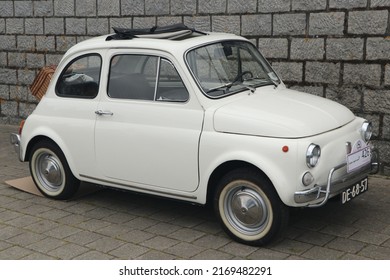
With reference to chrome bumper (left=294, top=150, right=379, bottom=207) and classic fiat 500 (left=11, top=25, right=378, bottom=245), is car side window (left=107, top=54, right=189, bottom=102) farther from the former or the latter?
chrome bumper (left=294, top=150, right=379, bottom=207)

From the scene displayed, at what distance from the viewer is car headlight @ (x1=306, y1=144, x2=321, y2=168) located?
4812 millimetres

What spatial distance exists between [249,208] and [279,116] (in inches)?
34.0

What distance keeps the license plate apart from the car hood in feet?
1.92

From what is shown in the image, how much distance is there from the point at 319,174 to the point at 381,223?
1270 mm

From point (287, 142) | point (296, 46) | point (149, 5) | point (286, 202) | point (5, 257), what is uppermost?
point (149, 5)

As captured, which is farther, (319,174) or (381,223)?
(381,223)

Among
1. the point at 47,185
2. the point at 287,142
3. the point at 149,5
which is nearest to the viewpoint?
the point at 287,142

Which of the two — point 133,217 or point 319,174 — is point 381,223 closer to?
point 319,174

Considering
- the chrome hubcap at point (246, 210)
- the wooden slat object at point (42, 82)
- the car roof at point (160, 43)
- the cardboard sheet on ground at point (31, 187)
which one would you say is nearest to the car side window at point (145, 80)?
the car roof at point (160, 43)

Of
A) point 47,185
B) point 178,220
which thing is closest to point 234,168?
point 178,220

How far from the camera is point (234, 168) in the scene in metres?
5.22

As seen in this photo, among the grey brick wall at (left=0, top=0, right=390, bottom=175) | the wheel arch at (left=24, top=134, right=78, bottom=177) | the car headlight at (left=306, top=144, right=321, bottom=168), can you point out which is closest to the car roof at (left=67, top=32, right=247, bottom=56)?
the wheel arch at (left=24, top=134, right=78, bottom=177)

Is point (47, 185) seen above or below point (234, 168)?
below

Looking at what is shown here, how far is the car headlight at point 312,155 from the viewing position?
15.8 ft
